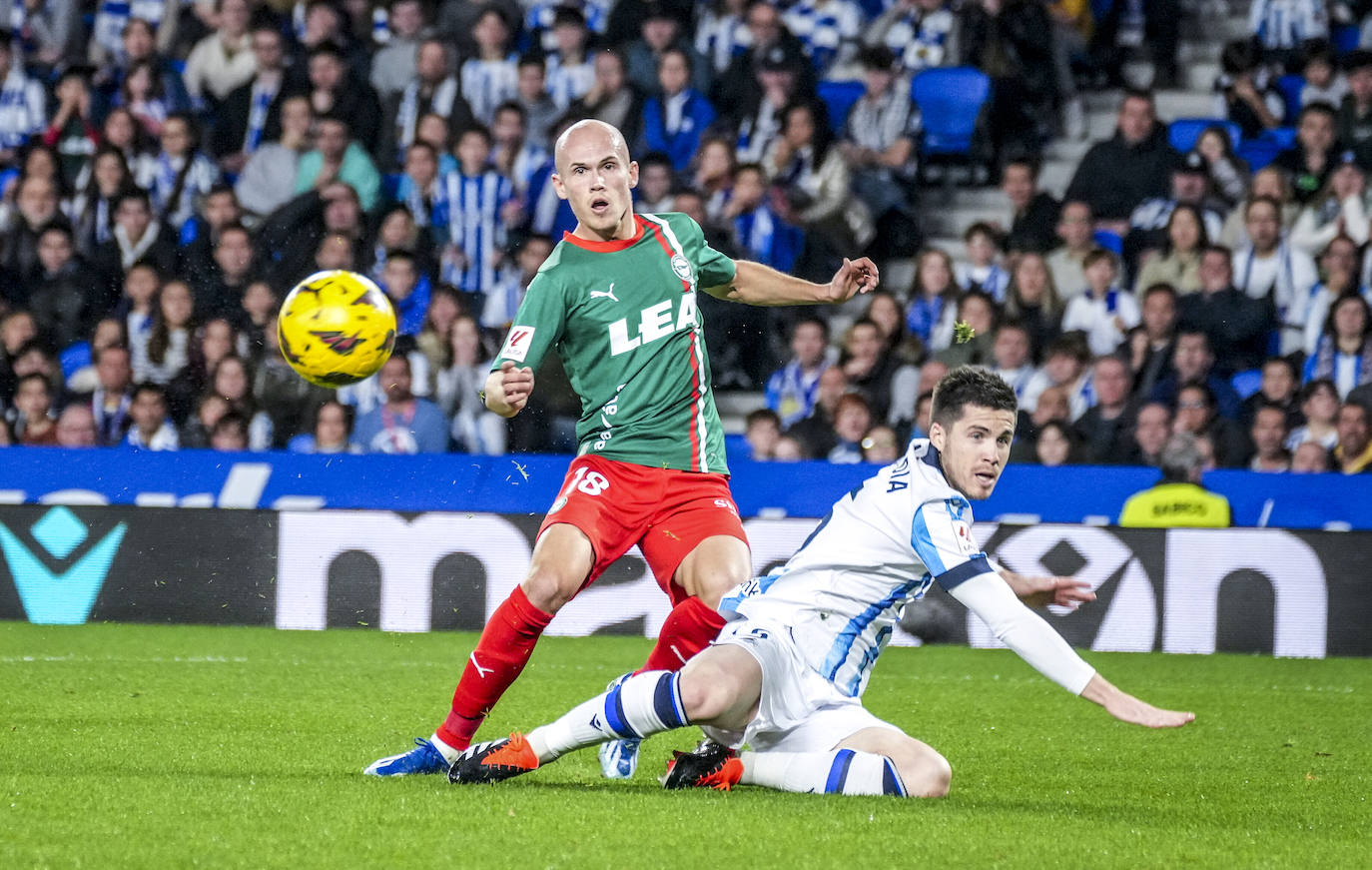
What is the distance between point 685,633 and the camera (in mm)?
4613

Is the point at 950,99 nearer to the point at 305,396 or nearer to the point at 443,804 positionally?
the point at 305,396

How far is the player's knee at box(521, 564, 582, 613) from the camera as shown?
4.49 m

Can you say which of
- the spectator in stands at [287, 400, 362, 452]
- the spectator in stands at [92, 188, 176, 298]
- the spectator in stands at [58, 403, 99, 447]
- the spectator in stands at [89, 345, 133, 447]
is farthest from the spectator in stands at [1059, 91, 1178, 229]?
the spectator in stands at [58, 403, 99, 447]

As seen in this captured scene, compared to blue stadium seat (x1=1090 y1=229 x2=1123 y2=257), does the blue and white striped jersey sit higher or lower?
lower

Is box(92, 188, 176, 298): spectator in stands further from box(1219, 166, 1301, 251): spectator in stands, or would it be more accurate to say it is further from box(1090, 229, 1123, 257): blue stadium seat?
box(1219, 166, 1301, 251): spectator in stands

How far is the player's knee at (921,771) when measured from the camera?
4.24m

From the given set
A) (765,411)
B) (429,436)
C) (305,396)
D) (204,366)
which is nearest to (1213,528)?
(765,411)

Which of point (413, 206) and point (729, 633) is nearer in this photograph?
point (729, 633)

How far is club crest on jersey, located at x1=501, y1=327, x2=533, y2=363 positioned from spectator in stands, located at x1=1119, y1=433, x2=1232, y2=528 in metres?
5.08

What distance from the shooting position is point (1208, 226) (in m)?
11.0

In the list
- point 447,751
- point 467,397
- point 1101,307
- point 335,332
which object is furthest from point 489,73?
point 447,751

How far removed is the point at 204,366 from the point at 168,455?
3.89ft

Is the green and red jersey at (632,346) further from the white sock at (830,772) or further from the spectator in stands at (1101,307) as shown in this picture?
the spectator in stands at (1101,307)

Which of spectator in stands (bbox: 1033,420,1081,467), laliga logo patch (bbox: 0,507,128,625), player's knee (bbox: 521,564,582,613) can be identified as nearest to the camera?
player's knee (bbox: 521,564,582,613)
